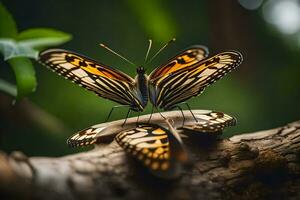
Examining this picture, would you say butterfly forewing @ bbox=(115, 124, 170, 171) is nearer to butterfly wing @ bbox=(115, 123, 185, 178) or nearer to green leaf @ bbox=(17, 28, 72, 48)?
butterfly wing @ bbox=(115, 123, 185, 178)

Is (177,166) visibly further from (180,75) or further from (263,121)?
(263,121)

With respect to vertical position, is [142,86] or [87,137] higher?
[142,86]

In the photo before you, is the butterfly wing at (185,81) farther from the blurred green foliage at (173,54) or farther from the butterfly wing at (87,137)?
the blurred green foliage at (173,54)

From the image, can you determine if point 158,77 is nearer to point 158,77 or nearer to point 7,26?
point 158,77

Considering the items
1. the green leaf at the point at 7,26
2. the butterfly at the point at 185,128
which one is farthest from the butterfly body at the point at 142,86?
the green leaf at the point at 7,26

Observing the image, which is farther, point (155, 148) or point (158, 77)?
point (158, 77)

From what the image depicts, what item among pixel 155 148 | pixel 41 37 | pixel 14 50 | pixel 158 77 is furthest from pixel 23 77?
pixel 155 148
